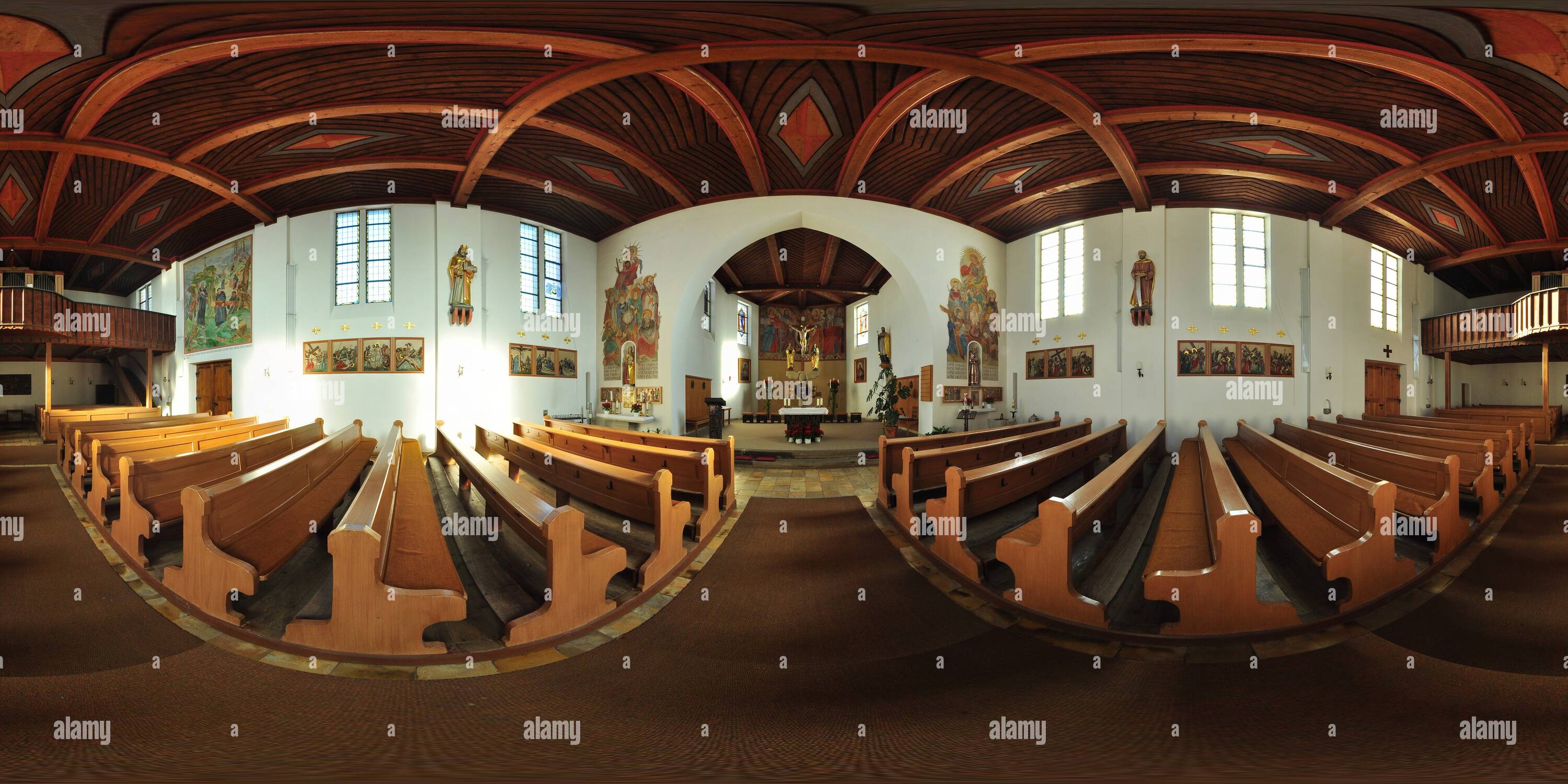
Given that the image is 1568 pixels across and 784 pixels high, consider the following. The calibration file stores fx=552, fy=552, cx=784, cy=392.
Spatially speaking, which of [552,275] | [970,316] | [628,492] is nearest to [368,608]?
[628,492]

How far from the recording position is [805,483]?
20.0 feet

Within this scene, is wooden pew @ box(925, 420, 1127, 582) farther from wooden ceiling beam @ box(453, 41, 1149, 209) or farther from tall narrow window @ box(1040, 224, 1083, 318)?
tall narrow window @ box(1040, 224, 1083, 318)

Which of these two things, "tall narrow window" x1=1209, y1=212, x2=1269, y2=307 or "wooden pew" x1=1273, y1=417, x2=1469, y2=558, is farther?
"tall narrow window" x1=1209, y1=212, x2=1269, y2=307

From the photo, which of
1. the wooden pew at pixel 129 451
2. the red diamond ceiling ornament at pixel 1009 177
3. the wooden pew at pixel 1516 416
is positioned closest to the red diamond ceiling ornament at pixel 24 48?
the wooden pew at pixel 129 451

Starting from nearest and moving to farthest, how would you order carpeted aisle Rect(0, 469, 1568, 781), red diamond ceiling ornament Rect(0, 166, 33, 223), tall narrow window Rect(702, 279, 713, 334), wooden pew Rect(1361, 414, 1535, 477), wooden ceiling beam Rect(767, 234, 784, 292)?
carpeted aisle Rect(0, 469, 1568, 781) < wooden pew Rect(1361, 414, 1535, 477) < red diamond ceiling ornament Rect(0, 166, 33, 223) < wooden ceiling beam Rect(767, 234, 784, 292) < tall narrow window Rect(702, 279, 713, 334)

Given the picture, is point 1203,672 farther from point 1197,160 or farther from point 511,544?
point 1197,160

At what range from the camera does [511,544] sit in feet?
11.7

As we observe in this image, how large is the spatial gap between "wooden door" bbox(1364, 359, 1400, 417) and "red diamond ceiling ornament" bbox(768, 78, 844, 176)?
37.2ft

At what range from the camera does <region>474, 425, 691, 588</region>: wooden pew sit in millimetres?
3035

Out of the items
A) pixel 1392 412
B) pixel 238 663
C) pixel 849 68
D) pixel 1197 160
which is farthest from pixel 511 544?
pixel 1392 412

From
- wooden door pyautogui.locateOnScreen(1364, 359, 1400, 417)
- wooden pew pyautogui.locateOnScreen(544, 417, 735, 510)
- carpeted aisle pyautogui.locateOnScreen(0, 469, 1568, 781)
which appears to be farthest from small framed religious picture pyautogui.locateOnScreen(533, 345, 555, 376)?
wooden door pyautogui.locateOnScreen(1364, 359, 1400, 417)

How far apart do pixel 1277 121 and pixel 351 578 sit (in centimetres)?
907

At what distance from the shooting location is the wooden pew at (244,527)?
2.45 metres

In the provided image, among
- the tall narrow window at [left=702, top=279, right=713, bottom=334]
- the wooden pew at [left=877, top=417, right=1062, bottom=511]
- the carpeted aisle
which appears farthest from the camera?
the tall narrow window at [left=702, top=279, right=713, bottom=334]
